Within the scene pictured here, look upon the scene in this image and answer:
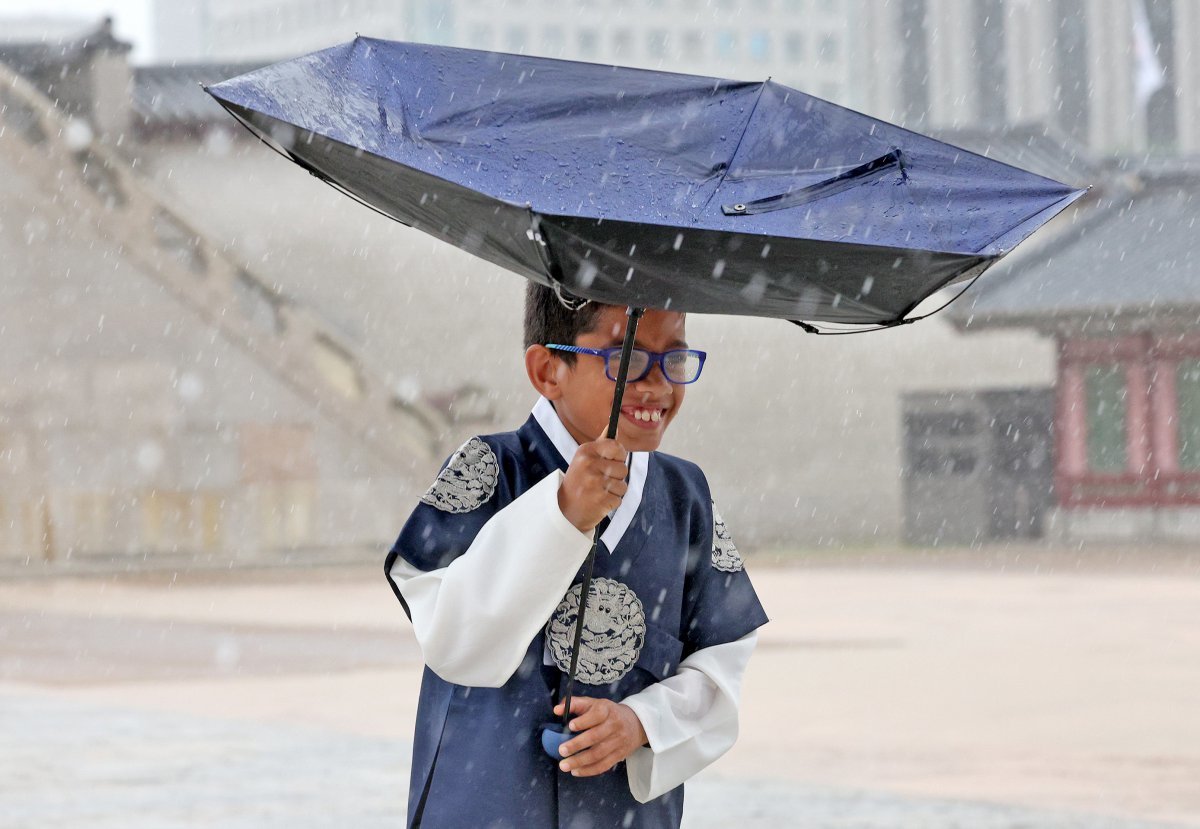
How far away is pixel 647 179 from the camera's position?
5.34ft

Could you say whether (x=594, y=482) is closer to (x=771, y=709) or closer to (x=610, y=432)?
(x=610, y=432)

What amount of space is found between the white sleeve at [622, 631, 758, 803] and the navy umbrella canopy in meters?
0.42

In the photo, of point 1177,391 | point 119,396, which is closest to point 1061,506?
point 1177,391

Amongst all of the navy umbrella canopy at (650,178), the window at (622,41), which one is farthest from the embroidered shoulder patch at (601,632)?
the window at (622,41)

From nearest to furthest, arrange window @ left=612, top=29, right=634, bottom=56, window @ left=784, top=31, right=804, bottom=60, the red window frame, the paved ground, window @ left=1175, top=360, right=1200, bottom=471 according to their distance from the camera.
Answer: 1. the paved ground
2. the red window frame
3. window @ left=1175, top=360, right=1200, bottom=471
4. window @ left=612, top=29, right=634, bottom=56
5. window @ left=784, top=31, right=804, bottom=60

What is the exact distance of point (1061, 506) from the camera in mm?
16297

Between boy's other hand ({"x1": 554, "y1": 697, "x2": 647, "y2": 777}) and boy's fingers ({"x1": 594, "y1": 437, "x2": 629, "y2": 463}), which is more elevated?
boy's fingers ({"x1": 594, "y1": 437, "x2": 629, "y2": 463})

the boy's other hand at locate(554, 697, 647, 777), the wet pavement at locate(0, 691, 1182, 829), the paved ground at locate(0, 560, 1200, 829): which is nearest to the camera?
the boy's other hand at locate(554, 697, 647, 777)

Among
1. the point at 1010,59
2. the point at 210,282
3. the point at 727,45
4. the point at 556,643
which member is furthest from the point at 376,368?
the point at 727,45

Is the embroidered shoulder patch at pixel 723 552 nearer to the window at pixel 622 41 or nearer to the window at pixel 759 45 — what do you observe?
the window at pixel 622 41

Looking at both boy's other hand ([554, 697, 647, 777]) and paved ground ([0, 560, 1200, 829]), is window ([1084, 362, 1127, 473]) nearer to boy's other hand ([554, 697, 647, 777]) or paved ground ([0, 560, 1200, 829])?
paved ground ([0, 560, 1200, 829])

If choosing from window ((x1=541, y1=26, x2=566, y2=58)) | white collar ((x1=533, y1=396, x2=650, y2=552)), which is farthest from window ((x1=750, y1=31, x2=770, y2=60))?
white collar ((x1=533, y1=396, x2=650, y2=552))

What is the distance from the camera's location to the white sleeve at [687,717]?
1688mm

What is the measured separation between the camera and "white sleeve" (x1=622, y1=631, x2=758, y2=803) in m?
1.69
